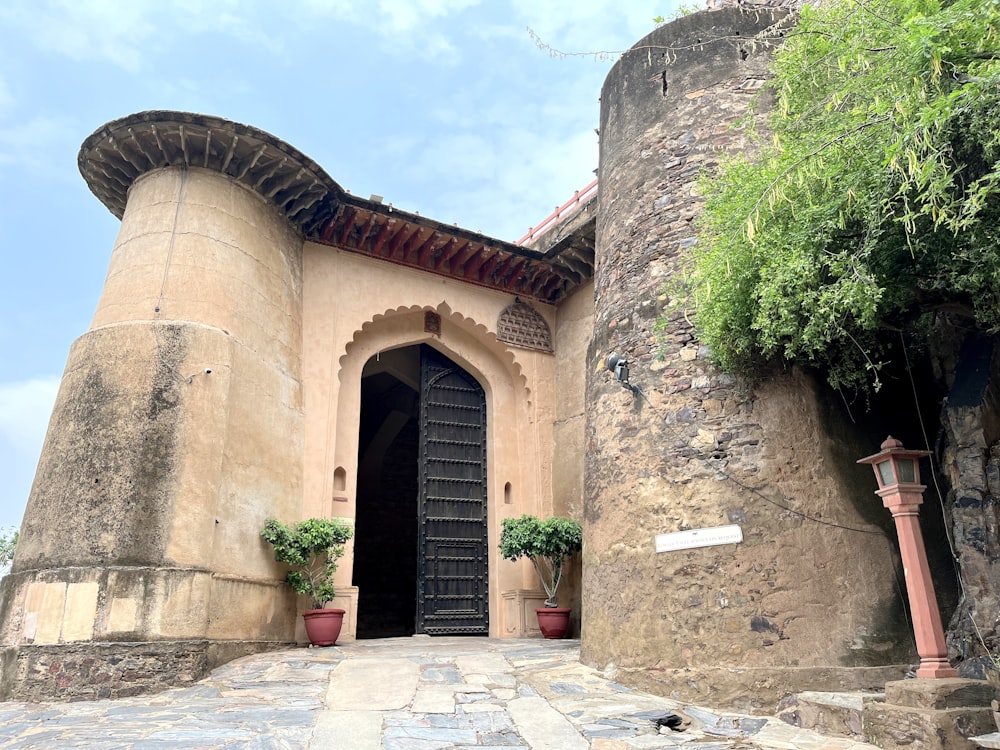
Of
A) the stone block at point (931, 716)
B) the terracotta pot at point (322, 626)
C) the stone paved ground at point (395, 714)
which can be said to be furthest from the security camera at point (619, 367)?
the terracotta pot at point (322, 626)

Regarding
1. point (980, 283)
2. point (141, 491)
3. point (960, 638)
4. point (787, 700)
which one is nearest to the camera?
point (980, 283)

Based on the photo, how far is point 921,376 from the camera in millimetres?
6305

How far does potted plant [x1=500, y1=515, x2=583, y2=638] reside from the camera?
924 cm

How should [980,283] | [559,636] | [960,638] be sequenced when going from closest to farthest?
[980,283], [960,638], [559,636]

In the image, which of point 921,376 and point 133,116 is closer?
point 921,376

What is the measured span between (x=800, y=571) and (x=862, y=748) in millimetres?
1440

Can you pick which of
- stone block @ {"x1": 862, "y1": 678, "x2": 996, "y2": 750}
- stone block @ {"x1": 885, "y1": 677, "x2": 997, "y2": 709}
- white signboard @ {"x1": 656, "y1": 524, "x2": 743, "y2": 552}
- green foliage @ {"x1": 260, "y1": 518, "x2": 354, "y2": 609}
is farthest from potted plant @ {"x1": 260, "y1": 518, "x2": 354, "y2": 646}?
stone block @ {"x1": 885, "y1": 677, "x2": 997, "y2": 709}

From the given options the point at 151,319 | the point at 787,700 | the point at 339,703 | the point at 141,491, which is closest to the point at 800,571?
the point at 787,700

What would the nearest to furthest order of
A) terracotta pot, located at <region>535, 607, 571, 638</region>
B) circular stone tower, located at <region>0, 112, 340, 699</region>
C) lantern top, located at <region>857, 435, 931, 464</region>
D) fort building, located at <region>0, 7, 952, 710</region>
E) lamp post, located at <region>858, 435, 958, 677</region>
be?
1. lamp post, located at <region>858, 435, 958, 677</region>
2. lantern top, located at <region>857, 435, 931, 464</region>
3. fort building, located at <region>0, 7, 952, 710</region>
4. circular stone tower, located at <region>0, 112, 340, 699</region>
5. terracotta pot, located at <region>535, 607, 571, 638</region>

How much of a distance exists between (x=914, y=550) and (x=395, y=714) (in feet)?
11.0

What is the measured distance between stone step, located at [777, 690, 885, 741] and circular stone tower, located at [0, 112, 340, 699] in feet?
15.2

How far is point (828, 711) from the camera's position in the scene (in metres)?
4.65

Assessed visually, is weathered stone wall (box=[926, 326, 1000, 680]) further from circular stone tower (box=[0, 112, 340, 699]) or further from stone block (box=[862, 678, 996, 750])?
circular stone tower (box=[0, 112, 340, 699])

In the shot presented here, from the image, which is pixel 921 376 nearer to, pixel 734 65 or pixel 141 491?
pixel 734 65
